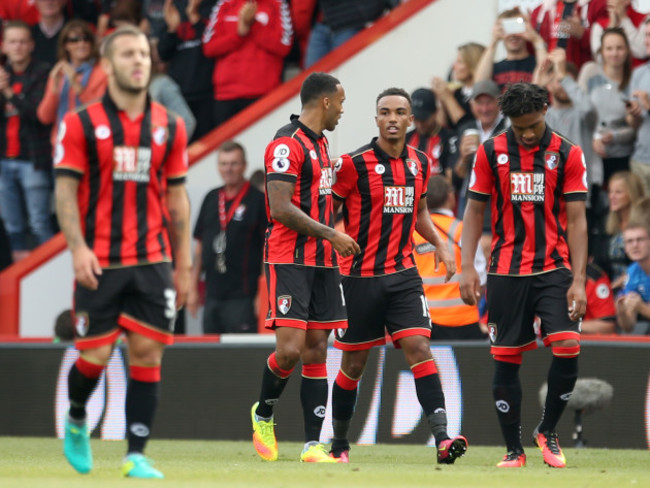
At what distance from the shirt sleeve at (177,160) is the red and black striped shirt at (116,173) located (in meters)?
0.03

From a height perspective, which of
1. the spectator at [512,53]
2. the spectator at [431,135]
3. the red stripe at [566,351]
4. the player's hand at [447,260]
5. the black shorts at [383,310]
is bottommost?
the red stripe at [566,351]

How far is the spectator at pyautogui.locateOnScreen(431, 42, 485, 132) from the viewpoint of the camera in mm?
12945

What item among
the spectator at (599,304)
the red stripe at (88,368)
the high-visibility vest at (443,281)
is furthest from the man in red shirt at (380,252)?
the spectator at (599,304)

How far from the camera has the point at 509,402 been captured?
327 inches

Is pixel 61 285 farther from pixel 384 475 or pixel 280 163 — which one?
pixel 384 475

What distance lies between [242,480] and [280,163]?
233 cm

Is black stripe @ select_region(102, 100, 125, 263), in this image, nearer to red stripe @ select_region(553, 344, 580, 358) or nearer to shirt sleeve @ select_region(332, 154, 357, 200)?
shirt sleeve @ select_region(332, 154, 357, 200)

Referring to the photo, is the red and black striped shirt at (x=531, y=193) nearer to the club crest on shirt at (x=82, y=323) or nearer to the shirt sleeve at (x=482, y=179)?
the shirt sleeve at (x=482, y=179)

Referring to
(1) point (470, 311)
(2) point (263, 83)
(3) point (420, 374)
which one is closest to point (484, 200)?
(3) point (420, 374)

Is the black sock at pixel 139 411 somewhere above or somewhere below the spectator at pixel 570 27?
below

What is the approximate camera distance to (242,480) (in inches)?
258

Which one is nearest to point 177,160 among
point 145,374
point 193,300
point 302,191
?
point 145,374

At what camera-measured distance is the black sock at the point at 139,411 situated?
653 cm

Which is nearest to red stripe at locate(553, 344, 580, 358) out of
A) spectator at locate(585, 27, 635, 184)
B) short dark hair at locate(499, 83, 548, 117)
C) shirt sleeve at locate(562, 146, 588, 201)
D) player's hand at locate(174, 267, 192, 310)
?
shirt sleeve at locate(562, 146, 588, 201)
